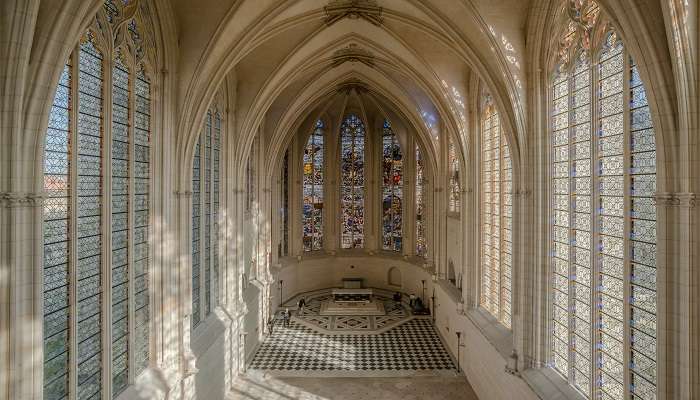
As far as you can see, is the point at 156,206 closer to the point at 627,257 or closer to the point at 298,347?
the point at 627,257

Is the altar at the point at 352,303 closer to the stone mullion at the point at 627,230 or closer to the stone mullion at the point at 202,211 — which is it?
the stone mullion at the point at 202,211

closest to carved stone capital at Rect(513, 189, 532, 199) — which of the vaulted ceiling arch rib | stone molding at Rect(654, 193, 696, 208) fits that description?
the vaulted ceiling arch rib

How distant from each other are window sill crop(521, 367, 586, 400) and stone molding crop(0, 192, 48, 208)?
34.0ft

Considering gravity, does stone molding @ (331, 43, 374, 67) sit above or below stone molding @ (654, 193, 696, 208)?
above

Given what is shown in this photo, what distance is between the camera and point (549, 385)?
1018 cm

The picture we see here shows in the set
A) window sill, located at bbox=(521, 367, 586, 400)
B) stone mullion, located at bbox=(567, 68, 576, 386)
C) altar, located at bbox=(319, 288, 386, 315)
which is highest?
stone mullion, located at bbox=(567, 68, 576, 386)

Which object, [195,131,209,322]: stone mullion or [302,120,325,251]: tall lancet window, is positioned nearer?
[195,131,209,322]: stone mullion

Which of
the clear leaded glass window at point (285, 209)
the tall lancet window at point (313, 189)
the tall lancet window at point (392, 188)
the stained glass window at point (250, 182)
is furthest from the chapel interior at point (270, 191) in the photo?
the tall lancet window at point (313, 189)

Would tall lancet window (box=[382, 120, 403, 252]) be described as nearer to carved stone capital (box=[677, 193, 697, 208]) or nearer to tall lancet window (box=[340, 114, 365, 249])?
tall lancet window (box=[340, 114, 365, 249])

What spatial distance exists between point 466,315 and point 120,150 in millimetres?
12715

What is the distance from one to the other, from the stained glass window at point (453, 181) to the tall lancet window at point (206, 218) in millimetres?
10574

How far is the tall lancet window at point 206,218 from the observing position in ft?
43.5

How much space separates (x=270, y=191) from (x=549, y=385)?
16528 millimetres

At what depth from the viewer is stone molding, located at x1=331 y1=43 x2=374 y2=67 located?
62.2 feet
